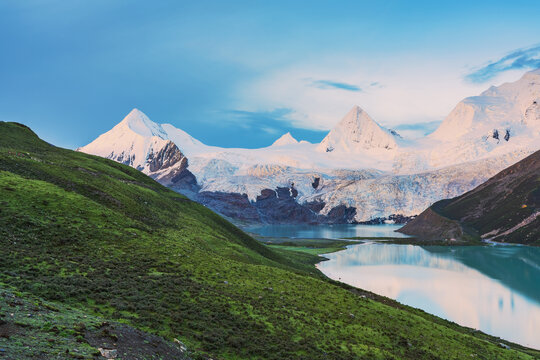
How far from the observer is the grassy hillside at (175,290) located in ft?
73.1

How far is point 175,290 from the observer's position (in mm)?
26969

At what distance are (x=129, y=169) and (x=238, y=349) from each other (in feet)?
222

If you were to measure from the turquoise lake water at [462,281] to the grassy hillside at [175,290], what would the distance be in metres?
24.7

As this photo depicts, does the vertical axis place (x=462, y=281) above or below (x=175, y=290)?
below

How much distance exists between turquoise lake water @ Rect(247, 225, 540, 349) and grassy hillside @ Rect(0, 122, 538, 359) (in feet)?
81.0

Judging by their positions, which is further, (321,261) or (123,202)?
(321,261)

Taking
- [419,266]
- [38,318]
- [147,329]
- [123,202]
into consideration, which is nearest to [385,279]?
[419,266]

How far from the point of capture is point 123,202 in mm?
50625

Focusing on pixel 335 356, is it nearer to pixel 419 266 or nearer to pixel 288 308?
pixel 288 308

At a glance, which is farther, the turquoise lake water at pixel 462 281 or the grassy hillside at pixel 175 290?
the turquoise lake water at pixel 462 281

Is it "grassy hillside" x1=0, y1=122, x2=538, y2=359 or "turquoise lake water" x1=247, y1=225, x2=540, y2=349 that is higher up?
"grassy hillside" x1=0, y1=122, x2=538, y2=359

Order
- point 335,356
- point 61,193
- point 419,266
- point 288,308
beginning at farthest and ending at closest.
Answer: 1. point 419,266
2. point 61,193
3. point 288,308
4. point 335,356

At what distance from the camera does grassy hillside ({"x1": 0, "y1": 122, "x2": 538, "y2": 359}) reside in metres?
22.3

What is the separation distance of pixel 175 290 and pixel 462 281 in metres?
76.4
